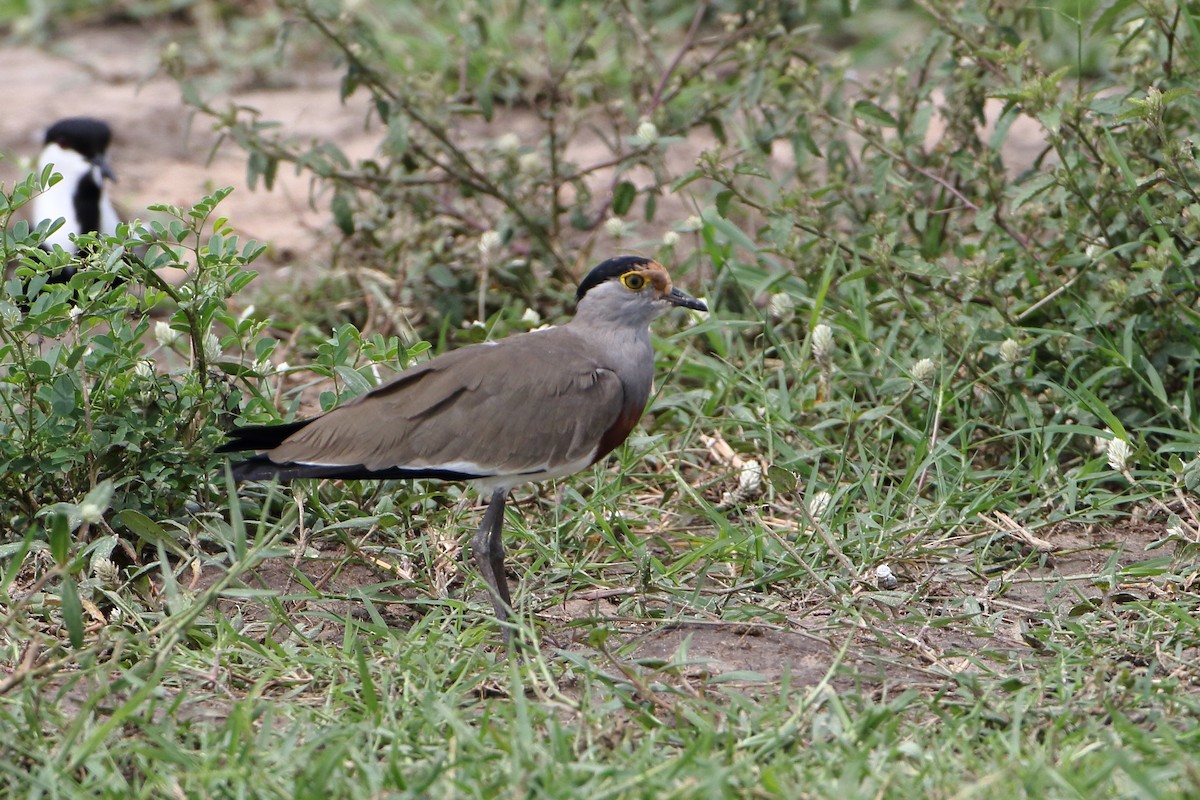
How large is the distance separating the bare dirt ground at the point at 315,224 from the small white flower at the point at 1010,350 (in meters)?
0.57

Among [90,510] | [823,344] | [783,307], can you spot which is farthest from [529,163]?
[90,510]

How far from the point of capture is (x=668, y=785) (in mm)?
2732

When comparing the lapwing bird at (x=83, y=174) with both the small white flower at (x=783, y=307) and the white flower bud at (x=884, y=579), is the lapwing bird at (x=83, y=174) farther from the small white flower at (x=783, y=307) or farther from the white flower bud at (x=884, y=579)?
the white flower bud at (x=884, y=579)

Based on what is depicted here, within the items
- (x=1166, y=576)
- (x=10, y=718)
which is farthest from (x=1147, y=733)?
(x=10, y=718)

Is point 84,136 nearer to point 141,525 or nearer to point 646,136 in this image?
point 646,136

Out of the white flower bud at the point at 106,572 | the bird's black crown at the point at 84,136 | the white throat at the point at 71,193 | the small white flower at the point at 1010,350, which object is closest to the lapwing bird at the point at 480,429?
the white flower bud at the point at 106,572

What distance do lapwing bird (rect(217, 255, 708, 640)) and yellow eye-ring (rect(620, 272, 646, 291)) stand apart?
33cm

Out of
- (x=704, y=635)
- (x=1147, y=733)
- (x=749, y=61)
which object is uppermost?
(x=749, y=61)

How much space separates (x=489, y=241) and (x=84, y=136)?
7.09ft

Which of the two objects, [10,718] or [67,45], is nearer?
[10,718]

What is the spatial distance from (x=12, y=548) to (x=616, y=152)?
2.91 m

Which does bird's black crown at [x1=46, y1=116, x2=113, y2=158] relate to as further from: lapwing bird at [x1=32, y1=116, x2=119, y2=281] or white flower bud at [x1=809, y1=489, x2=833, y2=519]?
white flower bud at [x1=809, y1=489, x2=833, y2=519]

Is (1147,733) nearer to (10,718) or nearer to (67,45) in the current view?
(10,718)

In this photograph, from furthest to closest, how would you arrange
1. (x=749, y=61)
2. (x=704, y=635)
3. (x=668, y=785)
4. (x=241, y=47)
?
(x=241, y=47) < (x=749, y=61) < (x=704, y=635) < (x=668, y=785)
